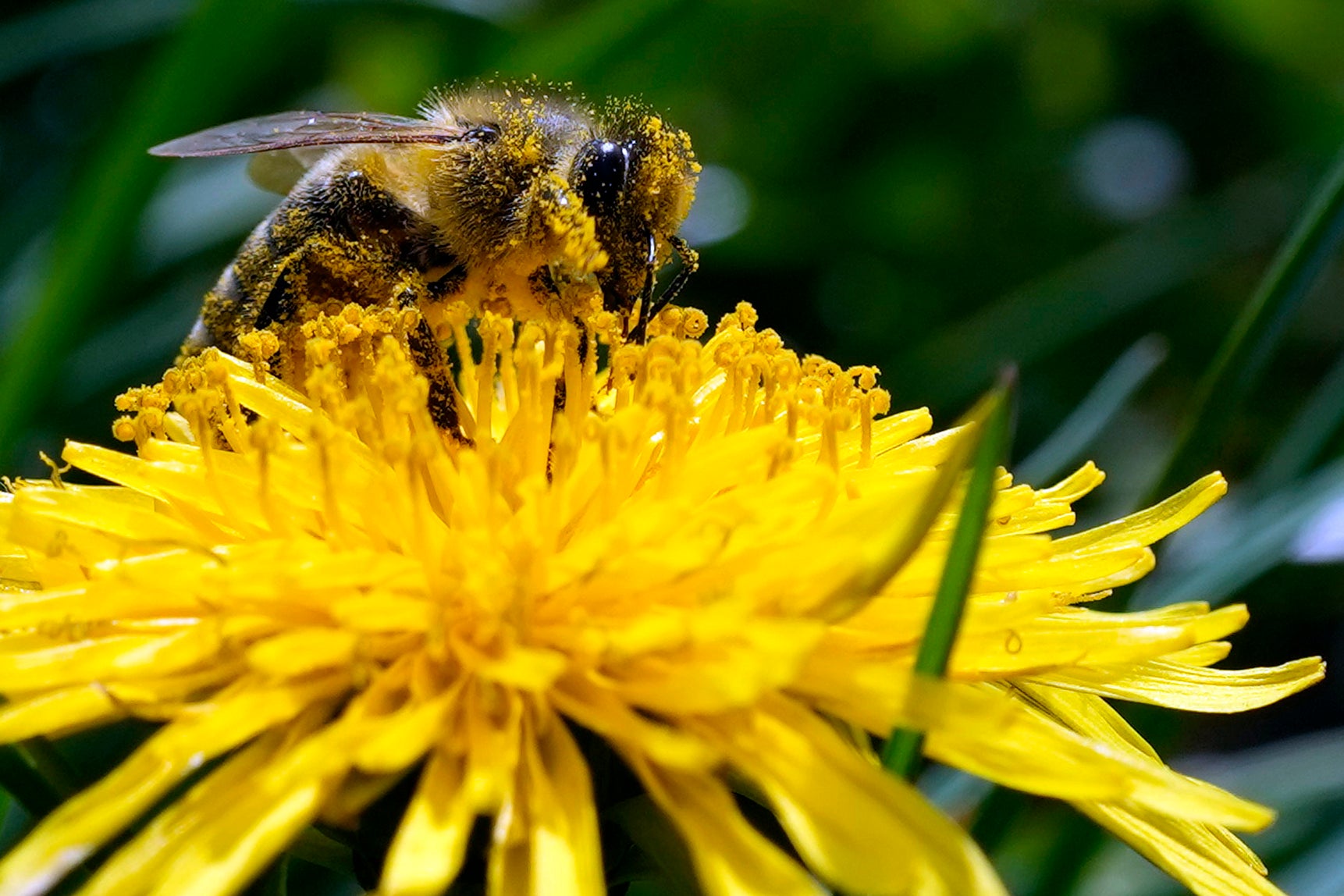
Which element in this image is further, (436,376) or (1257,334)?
(1257,334)

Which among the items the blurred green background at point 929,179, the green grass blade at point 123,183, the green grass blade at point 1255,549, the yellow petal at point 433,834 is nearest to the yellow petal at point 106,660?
the yellow petal at point 433,834

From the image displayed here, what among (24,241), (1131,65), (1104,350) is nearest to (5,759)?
(24,241)

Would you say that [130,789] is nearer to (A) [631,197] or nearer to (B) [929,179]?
(A) [631,197]

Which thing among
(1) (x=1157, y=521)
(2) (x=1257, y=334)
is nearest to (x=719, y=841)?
(1) (x=1157, y=521)

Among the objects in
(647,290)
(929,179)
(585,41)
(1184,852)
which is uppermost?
(585,41)

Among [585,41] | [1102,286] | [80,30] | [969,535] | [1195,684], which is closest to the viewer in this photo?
[969,535]

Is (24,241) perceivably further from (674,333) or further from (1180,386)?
(1180,386)
